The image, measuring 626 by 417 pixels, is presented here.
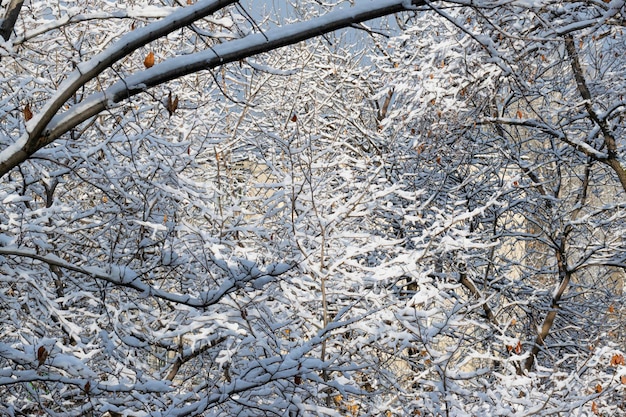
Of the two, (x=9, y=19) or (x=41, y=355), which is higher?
(x=9, y=19)

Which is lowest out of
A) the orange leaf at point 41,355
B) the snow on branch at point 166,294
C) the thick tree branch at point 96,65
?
the orange leaf at point 41,355

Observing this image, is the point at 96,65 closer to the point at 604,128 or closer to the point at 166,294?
the point at 166,294

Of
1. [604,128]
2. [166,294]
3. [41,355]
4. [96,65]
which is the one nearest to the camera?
[96,65]

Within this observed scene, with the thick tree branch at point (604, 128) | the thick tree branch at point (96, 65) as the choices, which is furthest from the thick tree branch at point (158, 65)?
the thick tree branch at point (604, 128)

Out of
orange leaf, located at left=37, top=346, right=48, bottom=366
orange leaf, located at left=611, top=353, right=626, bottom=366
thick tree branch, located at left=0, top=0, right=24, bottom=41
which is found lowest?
orange leaf, located at left=611, top=353, right=626, bottom=366

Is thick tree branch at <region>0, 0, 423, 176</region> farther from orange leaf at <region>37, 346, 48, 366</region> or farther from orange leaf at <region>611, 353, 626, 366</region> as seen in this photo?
orange leaf at <region>611, 353, 626, 366</region>

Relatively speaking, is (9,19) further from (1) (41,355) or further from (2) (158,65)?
(1) (41,355)

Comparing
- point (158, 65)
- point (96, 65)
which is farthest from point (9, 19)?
point (158, 65)

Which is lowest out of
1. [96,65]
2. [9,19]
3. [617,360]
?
[617,360]

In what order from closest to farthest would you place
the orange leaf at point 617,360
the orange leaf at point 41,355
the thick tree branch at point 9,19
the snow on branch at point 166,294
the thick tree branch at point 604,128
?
the orange leaf at point 41,355 → the snow on branch at point 166,294 → the thick tree branch at point 9,19 → the orange leaf at point 617,360 → the thick tree branch at point 604,128

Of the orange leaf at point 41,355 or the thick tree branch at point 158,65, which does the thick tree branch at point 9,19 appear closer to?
the thick tree branch at point 158,65

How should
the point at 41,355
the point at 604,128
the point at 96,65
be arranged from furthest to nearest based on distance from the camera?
1. the point at 604,128
2. the point at 41,355
3. the point at 96,65

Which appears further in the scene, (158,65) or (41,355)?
(41,355)

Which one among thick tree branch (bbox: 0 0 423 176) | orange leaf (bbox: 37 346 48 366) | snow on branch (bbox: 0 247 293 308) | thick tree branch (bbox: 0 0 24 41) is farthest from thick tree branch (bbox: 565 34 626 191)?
orange leaf (bbox: 37 346 48 366)
